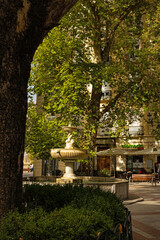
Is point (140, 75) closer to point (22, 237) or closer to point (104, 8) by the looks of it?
point (104, 8)

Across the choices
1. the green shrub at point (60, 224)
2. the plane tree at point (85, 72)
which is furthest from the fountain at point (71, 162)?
the green shrub at point (60, 224)

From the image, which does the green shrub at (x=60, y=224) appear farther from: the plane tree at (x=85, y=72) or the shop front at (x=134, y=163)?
the shop front at (x=134, y=163)

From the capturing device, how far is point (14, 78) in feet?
13.0

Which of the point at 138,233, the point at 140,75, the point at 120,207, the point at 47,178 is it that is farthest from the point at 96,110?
the point at 120,207

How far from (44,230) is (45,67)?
Result: 13.3 metres

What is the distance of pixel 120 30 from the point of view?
52.6 feet

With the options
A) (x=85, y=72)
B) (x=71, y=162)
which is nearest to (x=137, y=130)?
(x=85, y=72)

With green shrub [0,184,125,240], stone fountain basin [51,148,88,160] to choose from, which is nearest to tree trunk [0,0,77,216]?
green shrub [0,184,125,240]

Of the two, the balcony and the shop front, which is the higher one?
the balcony

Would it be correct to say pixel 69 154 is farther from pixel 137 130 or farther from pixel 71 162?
pixel 137 130

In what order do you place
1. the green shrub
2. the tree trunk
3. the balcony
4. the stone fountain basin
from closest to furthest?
1. the green shrub
2. the tree trunk
3. the stone fountain basin
4. the balcony

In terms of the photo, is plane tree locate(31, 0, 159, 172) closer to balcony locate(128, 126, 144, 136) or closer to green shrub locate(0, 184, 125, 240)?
green shrub locate(0, 184, 125, 240)

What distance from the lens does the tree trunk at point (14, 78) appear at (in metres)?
3.81

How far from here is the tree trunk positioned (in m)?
3.81
